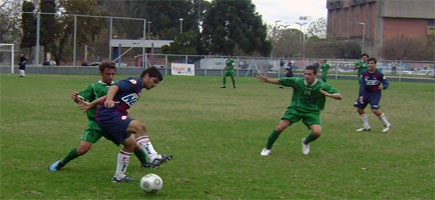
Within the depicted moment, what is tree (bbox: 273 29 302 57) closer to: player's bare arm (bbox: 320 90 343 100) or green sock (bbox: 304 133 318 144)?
green sock (bbox: 304 133 318 144)

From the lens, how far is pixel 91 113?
7.76 meters

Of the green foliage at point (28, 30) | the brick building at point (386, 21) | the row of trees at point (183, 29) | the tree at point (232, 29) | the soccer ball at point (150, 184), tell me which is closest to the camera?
the soccer ball at point (150, 184)

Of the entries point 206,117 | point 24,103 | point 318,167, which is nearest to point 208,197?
point 318,167

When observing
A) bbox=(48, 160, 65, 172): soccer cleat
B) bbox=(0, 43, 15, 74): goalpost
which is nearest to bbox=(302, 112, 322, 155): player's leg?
bbox=(48, 160, 65, 172): soccer cleat

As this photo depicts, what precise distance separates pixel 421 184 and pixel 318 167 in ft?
5.14

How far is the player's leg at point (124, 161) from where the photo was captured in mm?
7219

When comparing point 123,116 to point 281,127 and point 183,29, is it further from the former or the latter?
point 183,29

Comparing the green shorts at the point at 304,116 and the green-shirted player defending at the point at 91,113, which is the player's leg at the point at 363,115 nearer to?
the green shorts at the point at 304,116

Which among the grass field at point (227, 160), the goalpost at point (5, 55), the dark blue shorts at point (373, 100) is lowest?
the grass field at point (227, 160)

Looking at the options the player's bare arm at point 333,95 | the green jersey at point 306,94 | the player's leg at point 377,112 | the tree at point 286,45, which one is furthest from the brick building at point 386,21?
the player's bare arm at point 333,95

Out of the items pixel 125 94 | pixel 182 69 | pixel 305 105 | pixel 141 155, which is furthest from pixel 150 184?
pixel 182 69

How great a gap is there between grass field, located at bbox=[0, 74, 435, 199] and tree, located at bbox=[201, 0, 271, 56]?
51080 millimetres

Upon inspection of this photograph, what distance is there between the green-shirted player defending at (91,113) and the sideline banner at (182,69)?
40189 millimetres

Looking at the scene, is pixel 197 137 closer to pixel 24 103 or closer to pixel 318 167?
pixel 318 167
